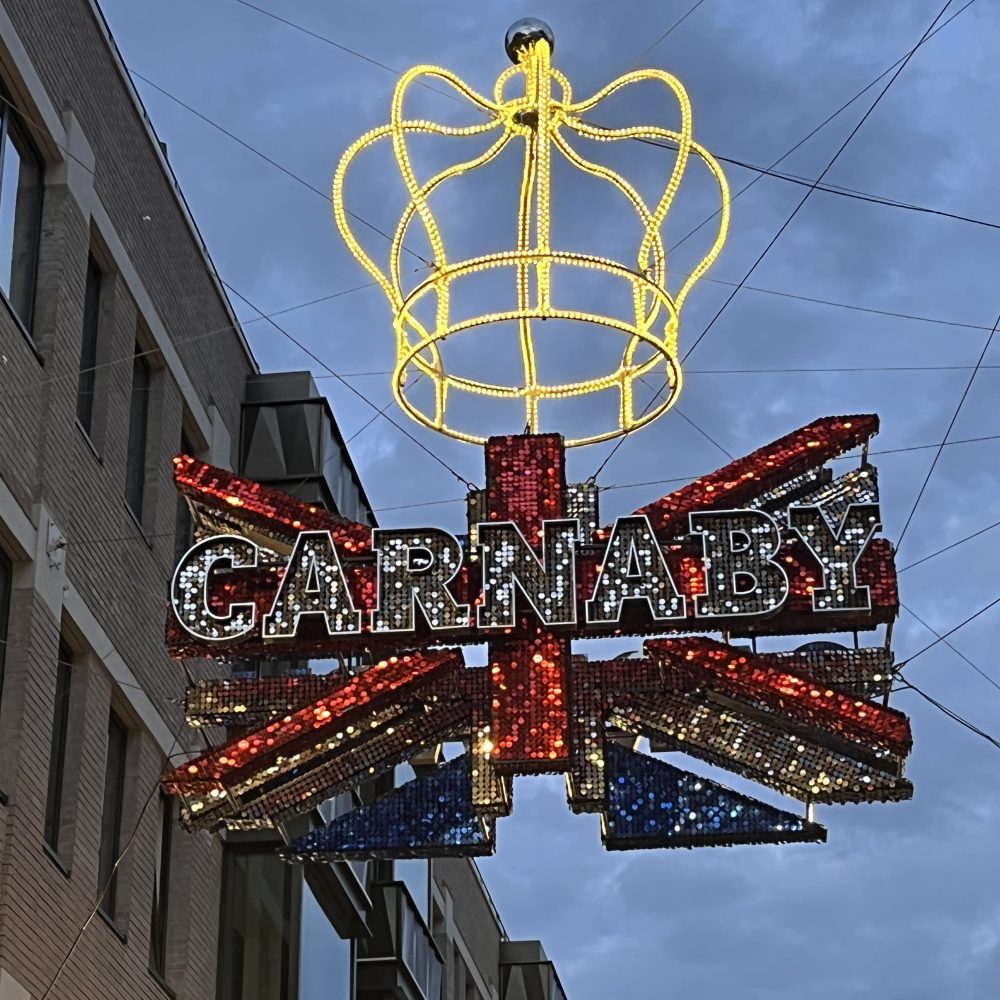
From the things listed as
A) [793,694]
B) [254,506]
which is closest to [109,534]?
[254,506]

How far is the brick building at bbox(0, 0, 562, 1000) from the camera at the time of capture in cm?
1848

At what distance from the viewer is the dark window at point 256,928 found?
2350 cm

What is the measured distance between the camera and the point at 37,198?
65.8ft

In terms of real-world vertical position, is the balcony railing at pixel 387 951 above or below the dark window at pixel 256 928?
above

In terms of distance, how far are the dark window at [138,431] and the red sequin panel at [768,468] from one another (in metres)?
7.83

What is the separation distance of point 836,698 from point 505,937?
32.2 metres

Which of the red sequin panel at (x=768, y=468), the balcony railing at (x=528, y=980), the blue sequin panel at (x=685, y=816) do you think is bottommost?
the blue sequin panel at (x=685, y=816)

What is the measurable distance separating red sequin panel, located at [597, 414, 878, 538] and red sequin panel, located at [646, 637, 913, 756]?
1.04 metres

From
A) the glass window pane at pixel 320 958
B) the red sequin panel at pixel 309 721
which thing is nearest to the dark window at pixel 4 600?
the red sequin panel at pixel 309 721

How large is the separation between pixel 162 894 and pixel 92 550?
3667 millimetres

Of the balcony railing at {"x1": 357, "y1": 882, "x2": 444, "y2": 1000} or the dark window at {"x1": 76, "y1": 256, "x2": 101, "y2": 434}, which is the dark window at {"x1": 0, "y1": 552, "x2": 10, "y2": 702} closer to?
the dark window at {"x1": 76, "y1": 256, "x2": 101, "y2": 434}

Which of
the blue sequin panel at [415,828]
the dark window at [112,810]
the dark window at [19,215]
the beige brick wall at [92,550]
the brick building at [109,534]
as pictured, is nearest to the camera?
the blue sequin panel at [415,828]

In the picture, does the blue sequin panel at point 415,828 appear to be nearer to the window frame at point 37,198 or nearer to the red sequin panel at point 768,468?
the red sequin panel at point 768,468

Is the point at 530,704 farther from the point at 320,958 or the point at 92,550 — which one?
the point at 320,958
